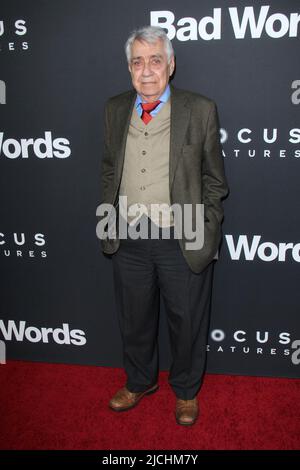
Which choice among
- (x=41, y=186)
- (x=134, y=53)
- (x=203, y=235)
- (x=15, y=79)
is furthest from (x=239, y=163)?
(x=15, y=79)

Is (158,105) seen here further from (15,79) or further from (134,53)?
(15,79)

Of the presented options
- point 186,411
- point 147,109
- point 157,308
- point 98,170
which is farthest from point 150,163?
point 186,411

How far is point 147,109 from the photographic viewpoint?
1.98 m

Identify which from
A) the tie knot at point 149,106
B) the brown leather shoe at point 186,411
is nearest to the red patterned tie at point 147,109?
the tie knot at point 149,106

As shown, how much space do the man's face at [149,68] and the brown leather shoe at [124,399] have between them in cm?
155

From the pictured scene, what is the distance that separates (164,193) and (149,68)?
53cm

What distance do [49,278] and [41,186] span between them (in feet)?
1.85

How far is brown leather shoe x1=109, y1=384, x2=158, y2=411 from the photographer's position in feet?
7.82

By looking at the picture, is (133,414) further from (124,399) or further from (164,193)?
(164,193)

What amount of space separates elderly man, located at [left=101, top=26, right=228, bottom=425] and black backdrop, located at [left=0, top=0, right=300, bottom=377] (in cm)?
29

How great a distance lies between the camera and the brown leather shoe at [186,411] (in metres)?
2.25

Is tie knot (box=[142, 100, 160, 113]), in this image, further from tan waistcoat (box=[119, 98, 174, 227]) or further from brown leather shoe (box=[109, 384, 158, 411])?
brown leather shoe (box=[109, 384, 158, 411])

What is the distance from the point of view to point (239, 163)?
2.29 m

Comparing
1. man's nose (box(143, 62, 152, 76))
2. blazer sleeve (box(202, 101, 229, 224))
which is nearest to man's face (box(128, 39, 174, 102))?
man's nose (box(143, 62, 152, 76))
